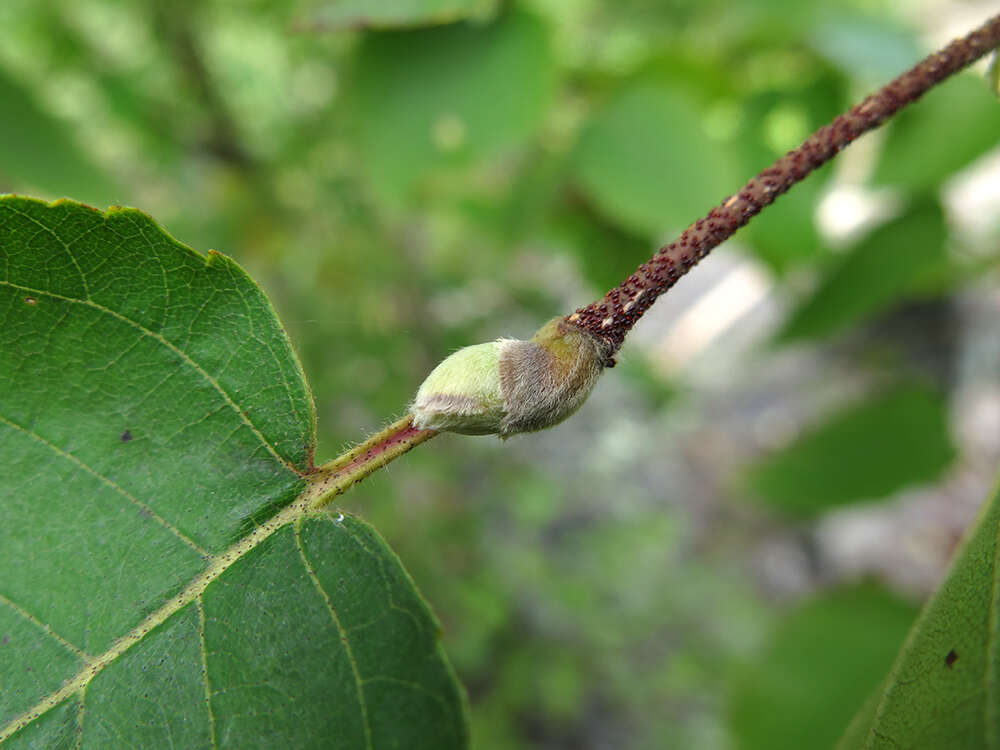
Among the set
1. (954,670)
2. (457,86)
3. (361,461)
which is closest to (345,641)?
(361,461)

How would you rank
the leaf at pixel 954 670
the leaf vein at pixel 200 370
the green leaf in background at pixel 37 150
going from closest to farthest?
the leaf at pixel 954 670, the leaf vein at pixel 200 370, the green leaf in background at pixel 37 150

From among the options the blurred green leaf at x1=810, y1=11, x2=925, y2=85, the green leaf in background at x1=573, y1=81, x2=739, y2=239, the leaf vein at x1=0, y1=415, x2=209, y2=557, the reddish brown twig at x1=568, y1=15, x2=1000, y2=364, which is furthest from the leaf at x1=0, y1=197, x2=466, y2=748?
the blurred green leaf at x1=810, y1=11, x2=925, y2=85

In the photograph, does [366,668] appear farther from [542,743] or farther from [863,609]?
[542,743]

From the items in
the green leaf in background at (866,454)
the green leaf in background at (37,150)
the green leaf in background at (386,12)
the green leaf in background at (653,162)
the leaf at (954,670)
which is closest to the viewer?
the leaf at (954,670)

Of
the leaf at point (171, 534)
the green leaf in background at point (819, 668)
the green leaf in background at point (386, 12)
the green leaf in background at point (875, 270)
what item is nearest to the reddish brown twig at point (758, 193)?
the leaf at point (171, 534)

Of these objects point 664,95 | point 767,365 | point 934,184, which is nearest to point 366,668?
point 664,95

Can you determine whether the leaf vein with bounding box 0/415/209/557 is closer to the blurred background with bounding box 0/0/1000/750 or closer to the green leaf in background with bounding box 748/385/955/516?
the blurred background with bounding box 0/0/1000/750

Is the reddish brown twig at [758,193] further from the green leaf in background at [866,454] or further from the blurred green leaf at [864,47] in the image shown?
the green leaf in background at [866,454]
